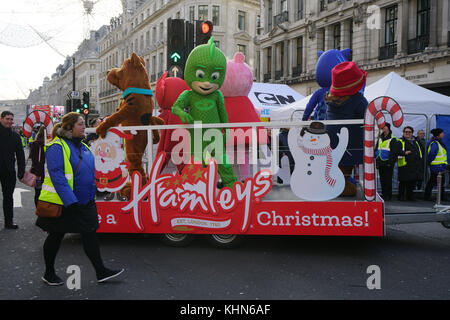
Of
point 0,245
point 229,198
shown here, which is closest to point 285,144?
point 229,198

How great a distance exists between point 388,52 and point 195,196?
732 inches

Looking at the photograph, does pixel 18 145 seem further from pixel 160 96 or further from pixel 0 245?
pixel 160 96

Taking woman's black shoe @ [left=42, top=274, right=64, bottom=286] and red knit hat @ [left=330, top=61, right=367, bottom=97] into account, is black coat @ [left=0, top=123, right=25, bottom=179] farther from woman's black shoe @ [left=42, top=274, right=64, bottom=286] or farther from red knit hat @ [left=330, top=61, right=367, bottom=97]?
red knit hat @ [left=330, top=61, right=367, bottom=97]

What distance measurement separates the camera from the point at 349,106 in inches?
230

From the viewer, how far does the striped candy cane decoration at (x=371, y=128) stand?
466cm

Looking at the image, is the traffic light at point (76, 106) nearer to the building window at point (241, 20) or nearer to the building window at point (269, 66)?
the building window at point (269, 66)

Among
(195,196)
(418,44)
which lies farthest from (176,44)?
(418,44)

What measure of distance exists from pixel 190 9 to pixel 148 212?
127ft

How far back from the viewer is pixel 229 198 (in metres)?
5.06

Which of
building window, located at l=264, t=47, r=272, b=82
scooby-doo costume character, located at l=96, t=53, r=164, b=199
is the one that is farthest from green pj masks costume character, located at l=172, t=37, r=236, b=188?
building window, located at l=264, t=47, r=272, b=82

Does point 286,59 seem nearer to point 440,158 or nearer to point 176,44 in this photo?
point 440,158

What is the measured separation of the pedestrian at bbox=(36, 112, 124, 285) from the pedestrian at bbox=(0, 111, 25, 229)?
3022 mm

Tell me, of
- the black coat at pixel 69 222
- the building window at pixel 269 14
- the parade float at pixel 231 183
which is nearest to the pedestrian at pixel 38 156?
the parade float at pixel 231 183
